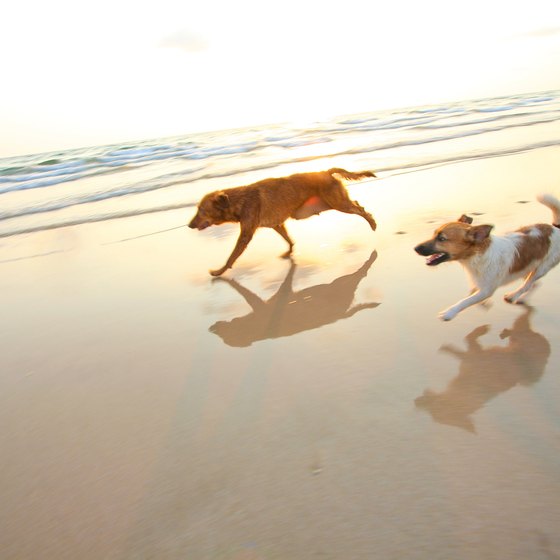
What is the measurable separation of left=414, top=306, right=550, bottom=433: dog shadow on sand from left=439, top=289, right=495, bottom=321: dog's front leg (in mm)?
183

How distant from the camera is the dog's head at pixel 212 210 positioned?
548 centimetres

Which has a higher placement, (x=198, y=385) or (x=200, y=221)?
(x=200, y=221)

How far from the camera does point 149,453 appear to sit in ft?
8.01

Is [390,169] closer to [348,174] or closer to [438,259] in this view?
[348,174]

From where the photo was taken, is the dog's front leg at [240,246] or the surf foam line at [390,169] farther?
the surf foam line at [390,169]

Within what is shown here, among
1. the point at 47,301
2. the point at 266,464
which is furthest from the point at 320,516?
the point at 47,301

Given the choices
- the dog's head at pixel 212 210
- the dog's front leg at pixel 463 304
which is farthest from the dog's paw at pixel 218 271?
the dog's front leg at pixel 463 304

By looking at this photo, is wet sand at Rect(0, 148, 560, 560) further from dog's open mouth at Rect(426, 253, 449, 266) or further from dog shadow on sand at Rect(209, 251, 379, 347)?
dog's open mouth at Rect(426, 253, 449, 266)

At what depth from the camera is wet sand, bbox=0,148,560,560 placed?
1.90 metres

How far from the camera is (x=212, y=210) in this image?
554cm

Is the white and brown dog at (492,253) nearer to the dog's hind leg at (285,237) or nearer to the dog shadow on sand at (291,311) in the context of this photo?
the dog shadow on sand at (291,311)

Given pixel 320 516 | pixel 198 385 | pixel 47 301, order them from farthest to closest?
pixel 47 301 → pixel 198 385 → pixel 320 516

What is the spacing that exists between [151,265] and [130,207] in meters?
3.79

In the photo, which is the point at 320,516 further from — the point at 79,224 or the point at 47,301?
the point at 79,224
